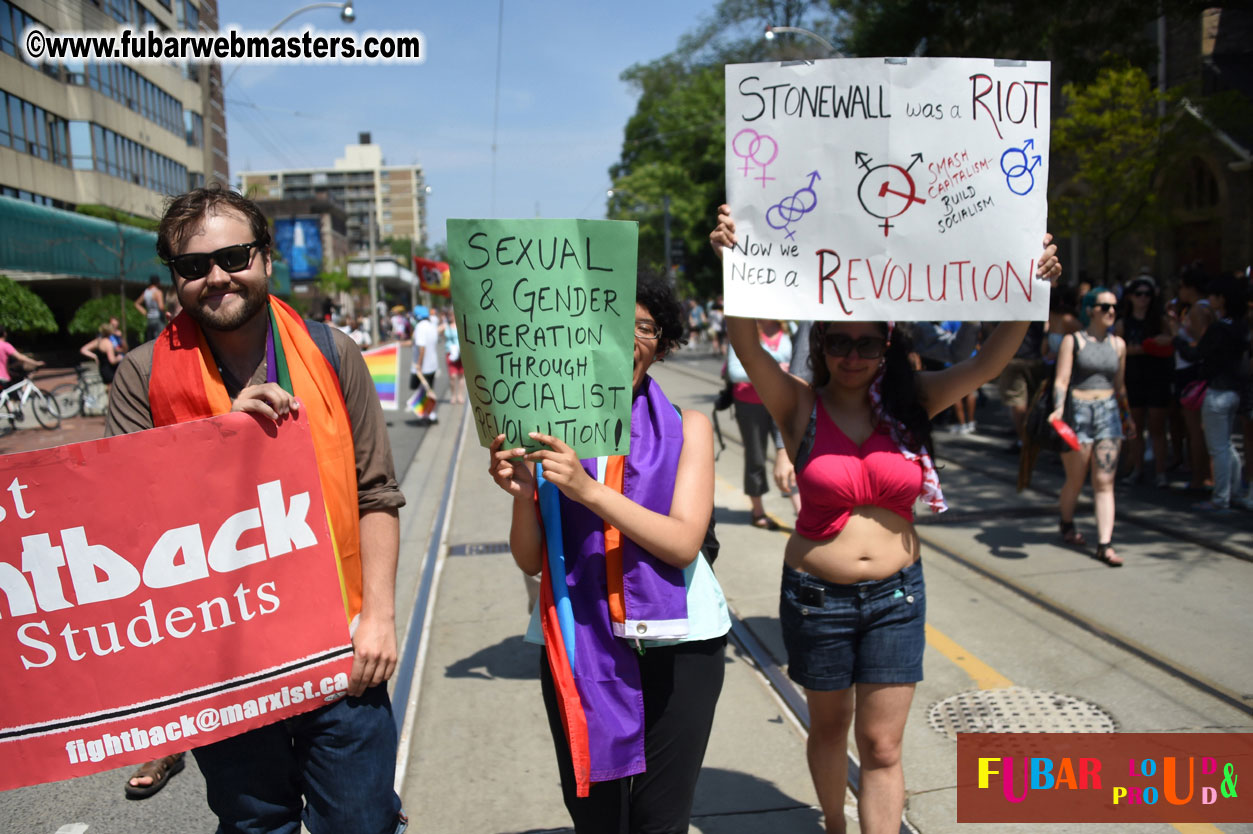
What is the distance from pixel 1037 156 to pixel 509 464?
1.85m

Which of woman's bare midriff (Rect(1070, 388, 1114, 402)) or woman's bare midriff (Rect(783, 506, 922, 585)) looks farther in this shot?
woman's bare midriff (Rect(1070, 388, 1114, 402))

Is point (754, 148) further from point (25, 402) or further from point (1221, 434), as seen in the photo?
point (25, 402)

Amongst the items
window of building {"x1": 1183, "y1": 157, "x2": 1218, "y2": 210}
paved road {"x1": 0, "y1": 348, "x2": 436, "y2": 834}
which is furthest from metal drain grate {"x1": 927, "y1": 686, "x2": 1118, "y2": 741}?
window of building {"x1": 1183, "y1": 157, "x2": 1218, "y2": 210}

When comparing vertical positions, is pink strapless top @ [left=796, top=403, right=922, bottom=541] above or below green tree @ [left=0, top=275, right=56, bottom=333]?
below

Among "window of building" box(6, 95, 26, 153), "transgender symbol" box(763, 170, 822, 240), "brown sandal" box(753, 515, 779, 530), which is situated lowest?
"brown sandal" box(753, 515, 779, 530)

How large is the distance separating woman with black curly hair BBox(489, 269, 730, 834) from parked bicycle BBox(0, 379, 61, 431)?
1401 centimetres

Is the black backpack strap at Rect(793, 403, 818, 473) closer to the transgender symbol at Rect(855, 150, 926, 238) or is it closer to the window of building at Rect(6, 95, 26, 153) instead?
the transgender symbol at Rect(855, 150, 926, 238)

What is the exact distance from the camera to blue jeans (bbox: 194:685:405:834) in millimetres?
2150

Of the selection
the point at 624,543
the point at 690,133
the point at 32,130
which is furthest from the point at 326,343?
the point at 690,133

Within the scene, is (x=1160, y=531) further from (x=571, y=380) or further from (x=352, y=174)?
(x=352, y=174)

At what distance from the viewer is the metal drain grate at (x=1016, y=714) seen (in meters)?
3.98

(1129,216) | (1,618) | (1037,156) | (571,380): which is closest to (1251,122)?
(1129,216)

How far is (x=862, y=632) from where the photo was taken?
2869mm

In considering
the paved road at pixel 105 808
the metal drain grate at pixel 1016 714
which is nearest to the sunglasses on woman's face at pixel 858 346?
the metal drain grate at pixel 1016 714
